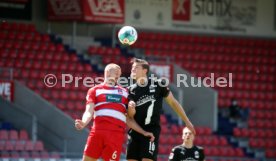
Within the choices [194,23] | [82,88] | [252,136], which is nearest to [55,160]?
[82,88]

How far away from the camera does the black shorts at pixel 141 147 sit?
11547 mm

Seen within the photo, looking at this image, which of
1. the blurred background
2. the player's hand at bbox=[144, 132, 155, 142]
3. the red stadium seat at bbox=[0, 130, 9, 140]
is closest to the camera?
the player's hand at bbox=[144, 132, 155, 142]

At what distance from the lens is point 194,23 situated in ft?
94.8

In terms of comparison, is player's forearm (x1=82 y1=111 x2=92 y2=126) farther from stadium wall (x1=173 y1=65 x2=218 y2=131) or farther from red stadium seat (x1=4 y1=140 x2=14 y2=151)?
stadium wall (x1=173 y1=65 x2=218 y2=131)

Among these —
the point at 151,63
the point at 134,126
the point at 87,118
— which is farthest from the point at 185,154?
the point at 151,63

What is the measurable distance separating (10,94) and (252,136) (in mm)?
7533

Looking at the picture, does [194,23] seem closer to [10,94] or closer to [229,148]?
[229,148]

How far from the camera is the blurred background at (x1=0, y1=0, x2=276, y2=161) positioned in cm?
2133

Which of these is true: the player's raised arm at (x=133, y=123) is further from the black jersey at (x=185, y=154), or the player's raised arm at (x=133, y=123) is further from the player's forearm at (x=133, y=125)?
the black jersey at (x=185, y=154)

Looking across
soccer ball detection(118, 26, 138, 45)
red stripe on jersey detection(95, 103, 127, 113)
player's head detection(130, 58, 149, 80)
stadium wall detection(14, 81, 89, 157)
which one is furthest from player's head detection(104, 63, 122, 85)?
stadium wall detection(14, 81, 89, 157)

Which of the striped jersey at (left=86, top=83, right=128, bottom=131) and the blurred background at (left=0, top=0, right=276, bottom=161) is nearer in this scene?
the striped jersey at (left=86, top=83, right=128, bottom=131)

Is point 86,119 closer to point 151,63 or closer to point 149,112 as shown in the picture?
point 149,112

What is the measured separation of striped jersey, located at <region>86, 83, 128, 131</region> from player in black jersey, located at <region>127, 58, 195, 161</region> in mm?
543

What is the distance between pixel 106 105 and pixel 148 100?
2.99 feet
